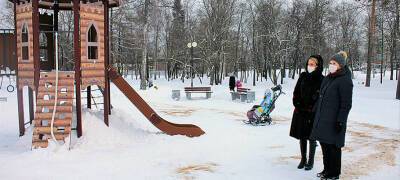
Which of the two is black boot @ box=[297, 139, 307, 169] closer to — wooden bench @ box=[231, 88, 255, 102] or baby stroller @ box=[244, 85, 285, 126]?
baby stroller @ box=[244, 85, 285, 126]

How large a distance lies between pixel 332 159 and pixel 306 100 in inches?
39.6

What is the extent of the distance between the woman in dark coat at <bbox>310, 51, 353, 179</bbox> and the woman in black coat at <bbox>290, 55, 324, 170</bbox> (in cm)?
35

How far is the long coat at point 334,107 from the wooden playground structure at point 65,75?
4067 millimetres

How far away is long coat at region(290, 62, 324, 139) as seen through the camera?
19.7 feet

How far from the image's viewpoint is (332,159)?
555 centimetres

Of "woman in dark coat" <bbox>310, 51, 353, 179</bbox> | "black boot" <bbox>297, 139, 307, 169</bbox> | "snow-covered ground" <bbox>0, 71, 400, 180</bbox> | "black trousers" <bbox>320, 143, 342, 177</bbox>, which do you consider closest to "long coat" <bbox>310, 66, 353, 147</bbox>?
"woman in dark coat" <bbox>310, 51, 353, 179</bbox>

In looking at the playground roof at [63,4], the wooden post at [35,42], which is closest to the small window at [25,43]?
the wooden post at [35,42]

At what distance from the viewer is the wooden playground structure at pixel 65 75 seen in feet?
25.2

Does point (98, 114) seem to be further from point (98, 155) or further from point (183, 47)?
point (183, 47)

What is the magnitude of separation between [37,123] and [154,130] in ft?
10.1

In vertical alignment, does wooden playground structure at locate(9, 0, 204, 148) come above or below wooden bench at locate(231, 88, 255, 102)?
above

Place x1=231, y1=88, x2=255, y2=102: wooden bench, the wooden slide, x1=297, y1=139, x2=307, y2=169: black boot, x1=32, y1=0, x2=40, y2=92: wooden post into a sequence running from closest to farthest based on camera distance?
x1=297, y1=139, x2=307, y2=169: black boot, x1=32, y1=0, x2=40, y2=92: wooden post, the wooden slide, x1=231, y1=88, x2=255, y2=102: wooden bench

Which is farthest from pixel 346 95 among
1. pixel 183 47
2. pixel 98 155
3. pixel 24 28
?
pixel 183 47

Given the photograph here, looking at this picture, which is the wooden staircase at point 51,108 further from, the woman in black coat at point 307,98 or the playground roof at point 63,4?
the woman in black coat at point 307,98
